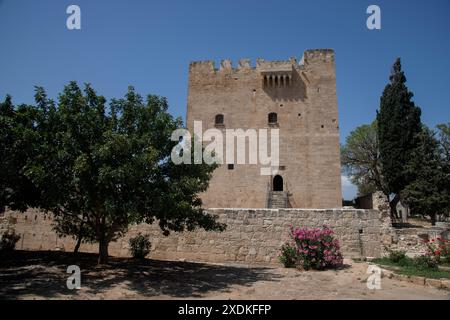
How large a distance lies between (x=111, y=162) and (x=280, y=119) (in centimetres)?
1638

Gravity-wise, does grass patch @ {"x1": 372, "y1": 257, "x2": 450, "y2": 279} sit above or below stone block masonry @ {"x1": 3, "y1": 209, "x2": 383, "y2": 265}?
below

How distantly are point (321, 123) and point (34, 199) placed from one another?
1769 centimetres

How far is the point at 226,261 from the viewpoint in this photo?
13227mm

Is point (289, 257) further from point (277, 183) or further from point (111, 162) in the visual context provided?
point (277, 183)

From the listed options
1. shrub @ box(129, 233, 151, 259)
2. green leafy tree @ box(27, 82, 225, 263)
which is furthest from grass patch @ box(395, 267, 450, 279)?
shrub @ box(129, 233, 151, 259)

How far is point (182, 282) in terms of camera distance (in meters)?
8.70

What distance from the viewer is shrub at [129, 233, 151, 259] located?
1231cm

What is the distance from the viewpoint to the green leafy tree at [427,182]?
20.8 meters

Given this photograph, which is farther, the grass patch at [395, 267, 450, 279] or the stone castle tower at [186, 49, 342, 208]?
the stone castle tower at [186, 49, 342, 208]

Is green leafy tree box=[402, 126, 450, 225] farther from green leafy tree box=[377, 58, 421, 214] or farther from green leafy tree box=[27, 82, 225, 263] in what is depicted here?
green leafy tree box=[27, 82, 225, 263]

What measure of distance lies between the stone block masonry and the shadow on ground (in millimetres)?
1813

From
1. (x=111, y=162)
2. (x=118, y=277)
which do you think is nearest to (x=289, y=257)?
(x=118, y=277)
